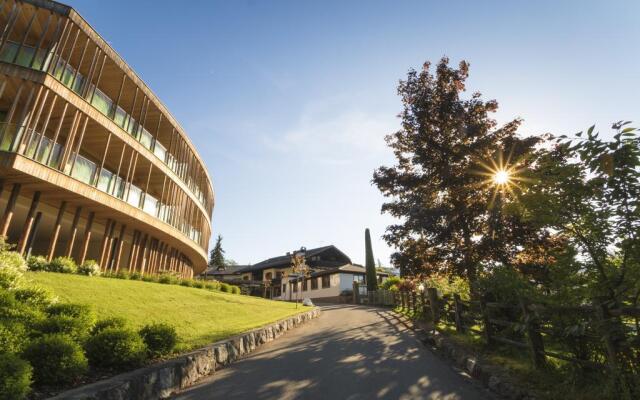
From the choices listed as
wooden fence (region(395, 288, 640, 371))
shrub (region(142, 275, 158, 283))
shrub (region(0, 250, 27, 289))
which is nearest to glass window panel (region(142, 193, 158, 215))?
shrub (region(142, 275, 158, 283))

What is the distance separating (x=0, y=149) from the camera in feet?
40.3

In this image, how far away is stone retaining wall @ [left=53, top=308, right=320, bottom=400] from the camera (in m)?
4.31

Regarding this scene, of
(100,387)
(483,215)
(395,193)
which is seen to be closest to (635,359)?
(100,387)

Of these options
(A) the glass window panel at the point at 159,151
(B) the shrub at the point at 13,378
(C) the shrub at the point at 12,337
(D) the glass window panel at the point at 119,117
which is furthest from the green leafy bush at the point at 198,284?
(B) the shrub at the point at 13,378

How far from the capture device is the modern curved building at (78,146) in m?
13.5

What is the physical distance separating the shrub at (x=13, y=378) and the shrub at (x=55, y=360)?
0.66 meters

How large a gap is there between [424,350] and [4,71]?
18.7m

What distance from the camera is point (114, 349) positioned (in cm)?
561

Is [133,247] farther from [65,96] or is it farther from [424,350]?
[424,350]

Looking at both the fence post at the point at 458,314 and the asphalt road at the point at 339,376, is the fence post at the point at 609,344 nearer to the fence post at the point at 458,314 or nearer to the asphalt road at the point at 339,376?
the asphalt road at the point at 339,376

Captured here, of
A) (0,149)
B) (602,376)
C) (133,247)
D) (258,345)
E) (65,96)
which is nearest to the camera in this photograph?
(602,376)

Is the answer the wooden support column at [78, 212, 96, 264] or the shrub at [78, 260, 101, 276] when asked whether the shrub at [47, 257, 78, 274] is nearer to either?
the shrub at [78, 260, 101, 276]

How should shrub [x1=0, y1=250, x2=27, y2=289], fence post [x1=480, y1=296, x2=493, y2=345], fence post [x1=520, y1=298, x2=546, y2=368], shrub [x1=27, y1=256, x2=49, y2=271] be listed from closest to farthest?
fence post [x1=520, y1=298, x2=546, y2=368] < shrub [x1=0, y1=250, x2=27, y2=289] < fence post [x1=480, y1=296, x2=493, y2=345] < shrub [x1=27, y1=256, x2=49, y2=271]

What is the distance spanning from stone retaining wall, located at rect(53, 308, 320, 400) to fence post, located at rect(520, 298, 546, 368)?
19.9 feet
